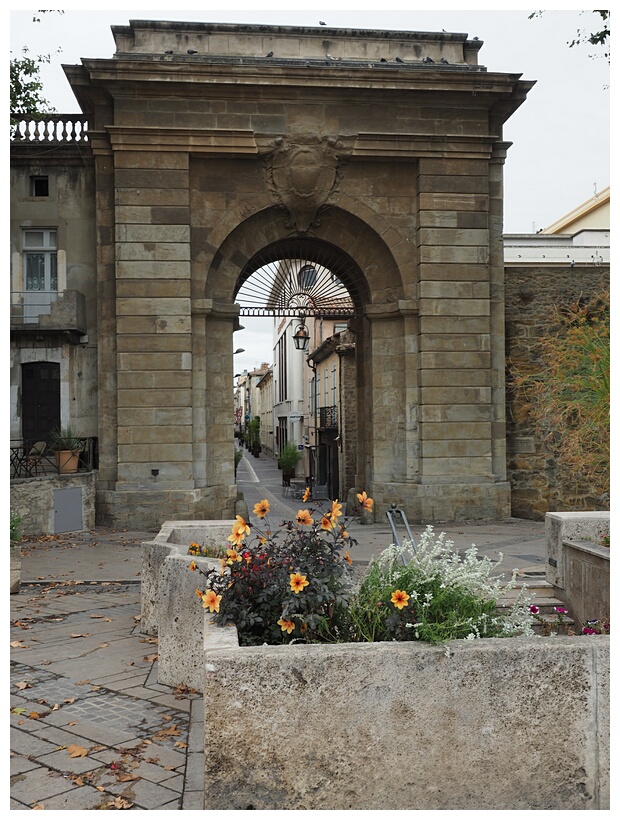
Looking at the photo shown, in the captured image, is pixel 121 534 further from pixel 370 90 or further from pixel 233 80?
pixel 370 90

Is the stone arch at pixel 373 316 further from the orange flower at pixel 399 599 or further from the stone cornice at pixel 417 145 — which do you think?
the orange flower at pixel 399 599

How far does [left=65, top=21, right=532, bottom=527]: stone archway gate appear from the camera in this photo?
1434cm

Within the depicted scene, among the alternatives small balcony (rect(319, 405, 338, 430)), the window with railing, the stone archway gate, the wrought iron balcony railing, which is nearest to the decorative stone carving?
the stone archway gate

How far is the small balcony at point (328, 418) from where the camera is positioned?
28.8 meters

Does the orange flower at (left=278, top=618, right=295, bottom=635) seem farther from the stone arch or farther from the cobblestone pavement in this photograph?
the stone arch

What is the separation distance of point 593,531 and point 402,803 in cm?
396

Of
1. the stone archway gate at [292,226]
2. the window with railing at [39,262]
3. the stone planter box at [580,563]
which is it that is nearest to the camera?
the stone planter box at [580,563]

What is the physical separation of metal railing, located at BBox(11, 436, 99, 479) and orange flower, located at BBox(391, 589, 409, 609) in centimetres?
1154

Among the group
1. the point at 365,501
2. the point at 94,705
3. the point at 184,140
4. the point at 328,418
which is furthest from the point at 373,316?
the point at 328,418

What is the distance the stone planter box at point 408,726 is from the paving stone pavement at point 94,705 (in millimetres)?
677

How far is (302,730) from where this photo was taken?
11.1 feet

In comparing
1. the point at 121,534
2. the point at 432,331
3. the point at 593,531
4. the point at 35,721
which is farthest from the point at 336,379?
the point at 35,721

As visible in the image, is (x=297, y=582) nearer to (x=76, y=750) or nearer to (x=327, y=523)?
(x=327, y=523)

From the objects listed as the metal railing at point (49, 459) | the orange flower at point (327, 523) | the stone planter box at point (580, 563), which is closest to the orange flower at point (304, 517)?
the orange flower at point (327, 523)
